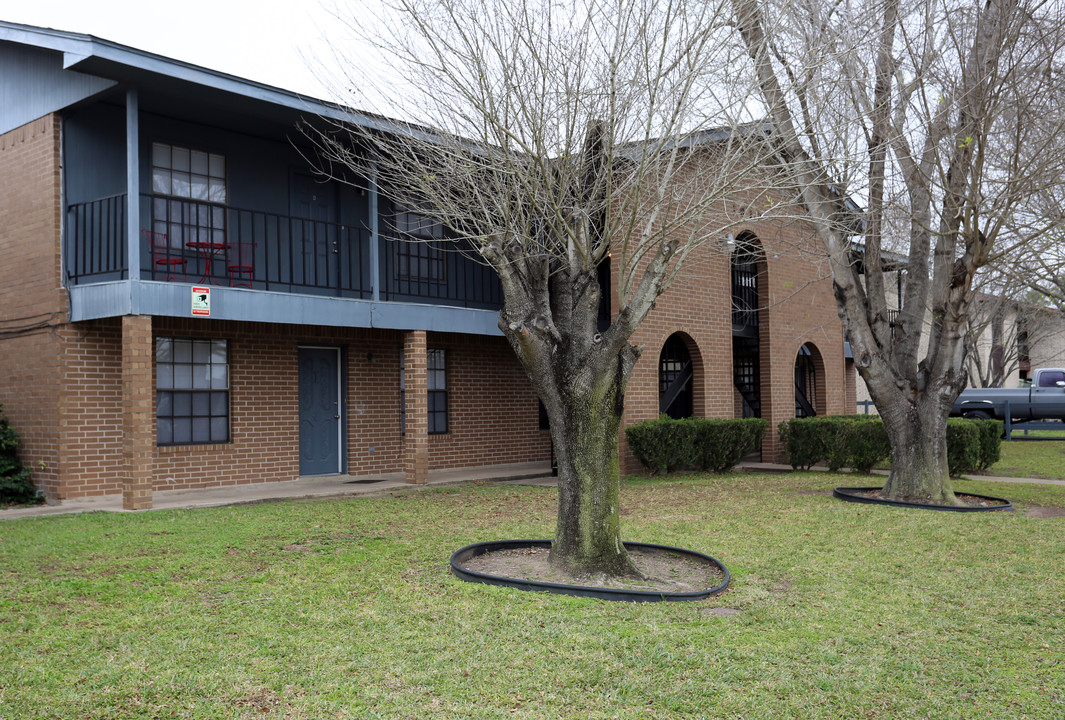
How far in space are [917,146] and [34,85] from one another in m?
11.4

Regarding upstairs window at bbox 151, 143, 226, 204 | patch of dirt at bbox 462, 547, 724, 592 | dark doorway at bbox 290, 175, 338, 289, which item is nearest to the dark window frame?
dark doorway at bbox 290, 175, 338, 289

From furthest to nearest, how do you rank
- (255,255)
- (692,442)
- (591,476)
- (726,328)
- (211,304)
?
(726,328) → (692,442) → (255,255) → (211,304) → (591,476)

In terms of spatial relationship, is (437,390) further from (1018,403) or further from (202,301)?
(1018,403)

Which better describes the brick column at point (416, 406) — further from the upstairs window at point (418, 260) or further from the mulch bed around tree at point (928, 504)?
the mulch bed around tree at point (928, 504)

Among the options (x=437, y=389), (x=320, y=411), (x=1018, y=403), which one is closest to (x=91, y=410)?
(x=320, y=411)

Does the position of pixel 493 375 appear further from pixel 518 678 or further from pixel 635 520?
pixel 518 678

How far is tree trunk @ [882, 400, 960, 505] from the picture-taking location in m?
Answer: 10.8

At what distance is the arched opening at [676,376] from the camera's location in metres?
16.0

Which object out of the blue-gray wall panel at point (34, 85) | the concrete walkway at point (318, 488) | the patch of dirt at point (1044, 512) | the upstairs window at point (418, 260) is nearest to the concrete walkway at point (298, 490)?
the concrete walkway at point (318, 488)

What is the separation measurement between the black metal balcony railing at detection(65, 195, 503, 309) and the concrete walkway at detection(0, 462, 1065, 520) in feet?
9.43

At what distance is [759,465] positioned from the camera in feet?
54.8

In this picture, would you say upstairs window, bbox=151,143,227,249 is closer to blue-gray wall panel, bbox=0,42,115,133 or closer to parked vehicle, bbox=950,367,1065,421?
blue-gray wall panel, bbox=0,42,115,133

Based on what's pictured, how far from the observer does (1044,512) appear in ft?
33.9

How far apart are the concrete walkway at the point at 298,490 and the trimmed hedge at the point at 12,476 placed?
379 mm
